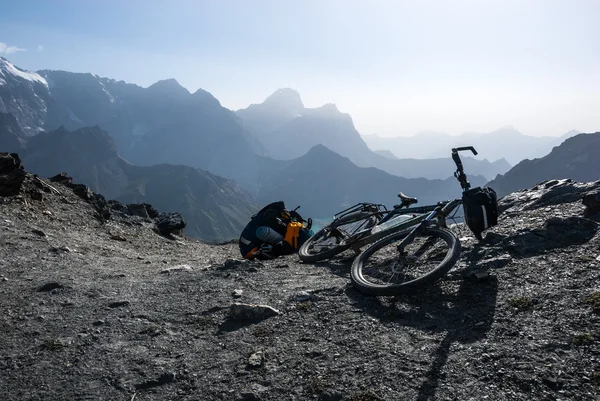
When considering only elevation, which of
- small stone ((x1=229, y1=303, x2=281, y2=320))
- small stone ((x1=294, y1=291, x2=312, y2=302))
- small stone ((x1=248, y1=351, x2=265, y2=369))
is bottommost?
small stone ((x1=248, y1=351, x2=265, y2=369))

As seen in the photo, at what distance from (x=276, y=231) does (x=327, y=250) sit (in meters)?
2.98

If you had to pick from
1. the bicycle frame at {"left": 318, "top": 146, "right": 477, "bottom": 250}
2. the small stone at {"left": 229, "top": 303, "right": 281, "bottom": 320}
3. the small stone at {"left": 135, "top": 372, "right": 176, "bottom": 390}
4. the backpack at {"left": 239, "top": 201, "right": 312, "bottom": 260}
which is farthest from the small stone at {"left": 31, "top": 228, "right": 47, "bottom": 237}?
the small stone at {"left": 135, "top": 372, "right": 176, "bottom": 390}

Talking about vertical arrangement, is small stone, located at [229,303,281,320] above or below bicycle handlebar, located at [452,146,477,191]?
below

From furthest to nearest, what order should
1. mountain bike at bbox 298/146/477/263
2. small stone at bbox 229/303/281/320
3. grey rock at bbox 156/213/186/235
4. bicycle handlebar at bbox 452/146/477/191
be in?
grey rock at bbox 156/213/186/235 < mountain bike at bbox 298/146/477/263 < bicycle handlebar at bbox 452/146/477/191 < small stone at bbox 229/303/281/320

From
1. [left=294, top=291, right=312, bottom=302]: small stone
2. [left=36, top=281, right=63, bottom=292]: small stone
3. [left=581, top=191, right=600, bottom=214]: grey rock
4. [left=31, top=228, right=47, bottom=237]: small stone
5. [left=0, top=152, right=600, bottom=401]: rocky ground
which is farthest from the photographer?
[left=31, top=228, right=47, bottom=237]: small stone

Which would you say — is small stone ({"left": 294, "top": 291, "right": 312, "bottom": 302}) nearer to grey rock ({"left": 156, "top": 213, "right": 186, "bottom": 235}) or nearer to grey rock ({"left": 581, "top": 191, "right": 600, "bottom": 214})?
grey rock ({"left": 581, "top": 191, "right": 600, "bottom": 214})

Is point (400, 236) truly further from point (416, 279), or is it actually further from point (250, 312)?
point (250, 312)

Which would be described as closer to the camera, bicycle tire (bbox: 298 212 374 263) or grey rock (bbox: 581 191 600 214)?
grey rock (bbox: 581 191 600 214)

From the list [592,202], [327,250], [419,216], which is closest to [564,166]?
[592,202]

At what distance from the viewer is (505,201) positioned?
1135cm

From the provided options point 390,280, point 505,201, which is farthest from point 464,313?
point 505,201

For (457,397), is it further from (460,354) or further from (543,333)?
(543,333)

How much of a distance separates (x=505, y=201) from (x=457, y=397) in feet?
30.6

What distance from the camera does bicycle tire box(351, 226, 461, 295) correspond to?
5449 mm
